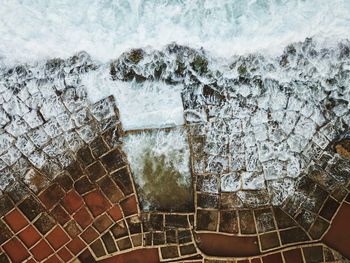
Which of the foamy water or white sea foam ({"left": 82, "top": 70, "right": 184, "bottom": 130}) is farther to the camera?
white sea foam ({"left": 82, "top": 70, "right": 184, "bottom": 130})

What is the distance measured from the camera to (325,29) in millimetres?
4027

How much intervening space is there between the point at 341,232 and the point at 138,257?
2.06m

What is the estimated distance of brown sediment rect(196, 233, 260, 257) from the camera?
4078 mm

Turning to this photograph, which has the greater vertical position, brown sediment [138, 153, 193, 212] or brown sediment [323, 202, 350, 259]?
brown sediment [138, 153, 193, 212]

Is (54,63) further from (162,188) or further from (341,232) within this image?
(341,232)

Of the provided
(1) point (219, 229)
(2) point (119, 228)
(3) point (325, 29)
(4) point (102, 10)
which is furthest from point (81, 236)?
(3) point (325, 29)

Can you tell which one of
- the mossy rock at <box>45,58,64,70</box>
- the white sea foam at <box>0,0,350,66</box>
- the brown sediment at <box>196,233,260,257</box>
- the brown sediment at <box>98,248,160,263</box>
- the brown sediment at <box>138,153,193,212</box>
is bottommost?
the brown sediment at <box>98,248,160,263</box>

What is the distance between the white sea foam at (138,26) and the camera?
13.5ft

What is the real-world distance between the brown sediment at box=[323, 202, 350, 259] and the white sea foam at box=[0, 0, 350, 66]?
1763 millimetres

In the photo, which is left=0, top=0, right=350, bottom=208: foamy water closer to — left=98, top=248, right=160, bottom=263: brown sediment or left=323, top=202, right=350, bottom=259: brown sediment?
left=323, top=202, right=350, bottom=259: brown sediment

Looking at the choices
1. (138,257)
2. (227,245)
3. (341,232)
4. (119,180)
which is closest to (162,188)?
(119,180)

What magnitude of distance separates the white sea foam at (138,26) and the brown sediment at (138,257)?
6.68ft

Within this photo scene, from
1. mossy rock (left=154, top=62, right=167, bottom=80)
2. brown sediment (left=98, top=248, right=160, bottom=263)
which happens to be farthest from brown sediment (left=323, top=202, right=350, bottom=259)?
mossy rock (left=154, top=62, right=167, bottom=80)

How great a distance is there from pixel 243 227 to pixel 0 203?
8.25 ft
